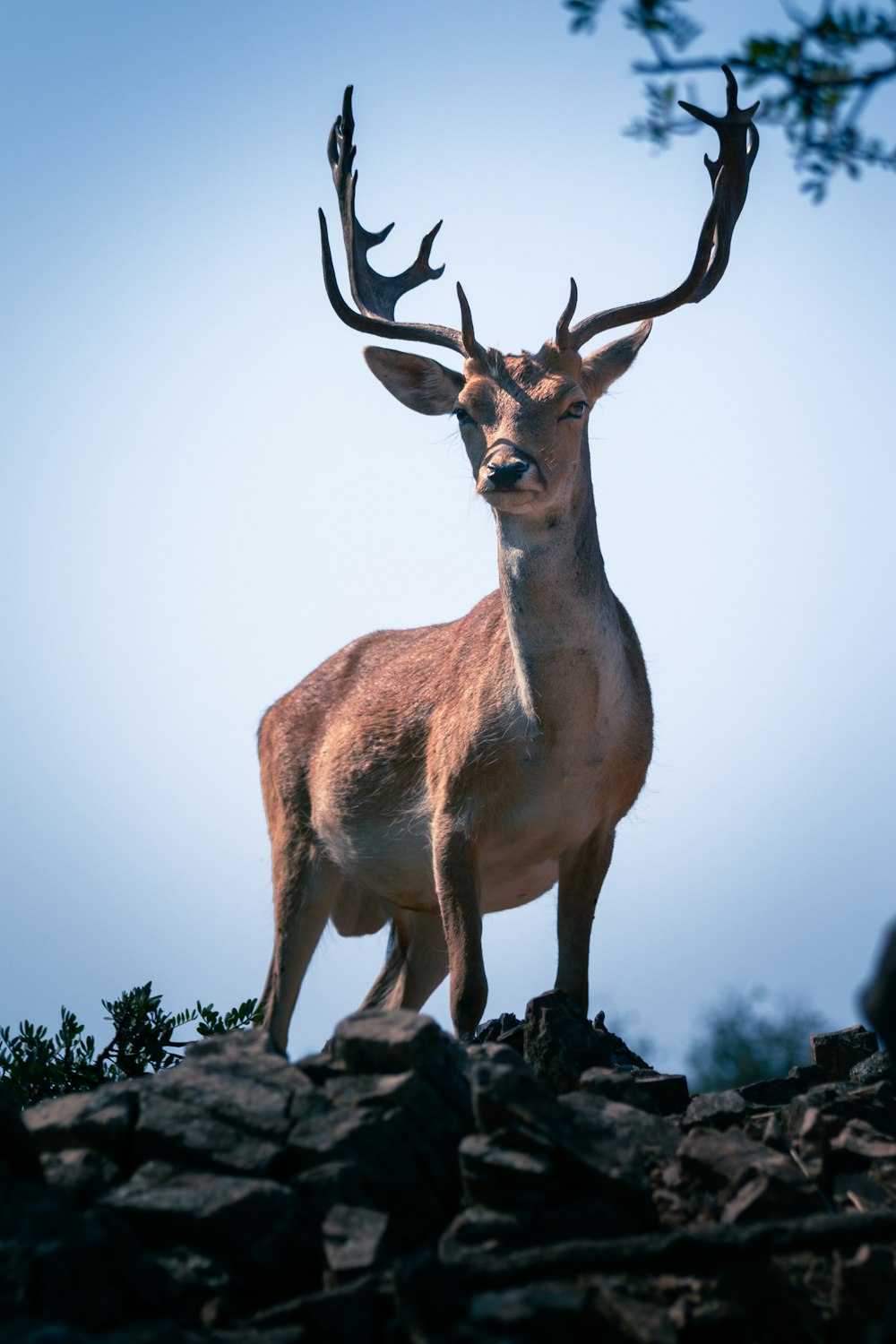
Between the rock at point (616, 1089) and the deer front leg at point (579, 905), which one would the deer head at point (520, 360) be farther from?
→ the rock at point (616, 1089)

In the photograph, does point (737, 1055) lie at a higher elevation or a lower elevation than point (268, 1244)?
higher

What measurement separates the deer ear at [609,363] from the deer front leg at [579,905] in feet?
8.21

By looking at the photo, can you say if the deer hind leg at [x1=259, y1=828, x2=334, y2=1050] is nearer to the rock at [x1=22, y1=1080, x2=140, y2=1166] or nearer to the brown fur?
the brown fur

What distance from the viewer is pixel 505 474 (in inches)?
286

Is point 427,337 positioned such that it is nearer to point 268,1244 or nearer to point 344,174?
point 344,174

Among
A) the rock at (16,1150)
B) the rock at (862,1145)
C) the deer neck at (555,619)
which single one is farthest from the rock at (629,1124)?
the deer neck at (555,619)

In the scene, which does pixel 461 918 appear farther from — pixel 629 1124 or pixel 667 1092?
→ pixel 629 1124

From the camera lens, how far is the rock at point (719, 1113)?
16.8ft

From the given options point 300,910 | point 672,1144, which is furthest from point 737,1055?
point 672,1144

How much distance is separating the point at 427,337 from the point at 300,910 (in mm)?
3494

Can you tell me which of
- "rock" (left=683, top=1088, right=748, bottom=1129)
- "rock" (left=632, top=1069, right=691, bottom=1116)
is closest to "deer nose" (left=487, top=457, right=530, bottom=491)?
"rock" (left=632, top=1069, right=691, bottom=1116)

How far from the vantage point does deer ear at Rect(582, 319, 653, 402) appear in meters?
8.59

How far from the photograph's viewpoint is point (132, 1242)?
150 inches

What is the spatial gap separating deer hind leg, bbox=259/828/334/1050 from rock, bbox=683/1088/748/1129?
4.41 m
